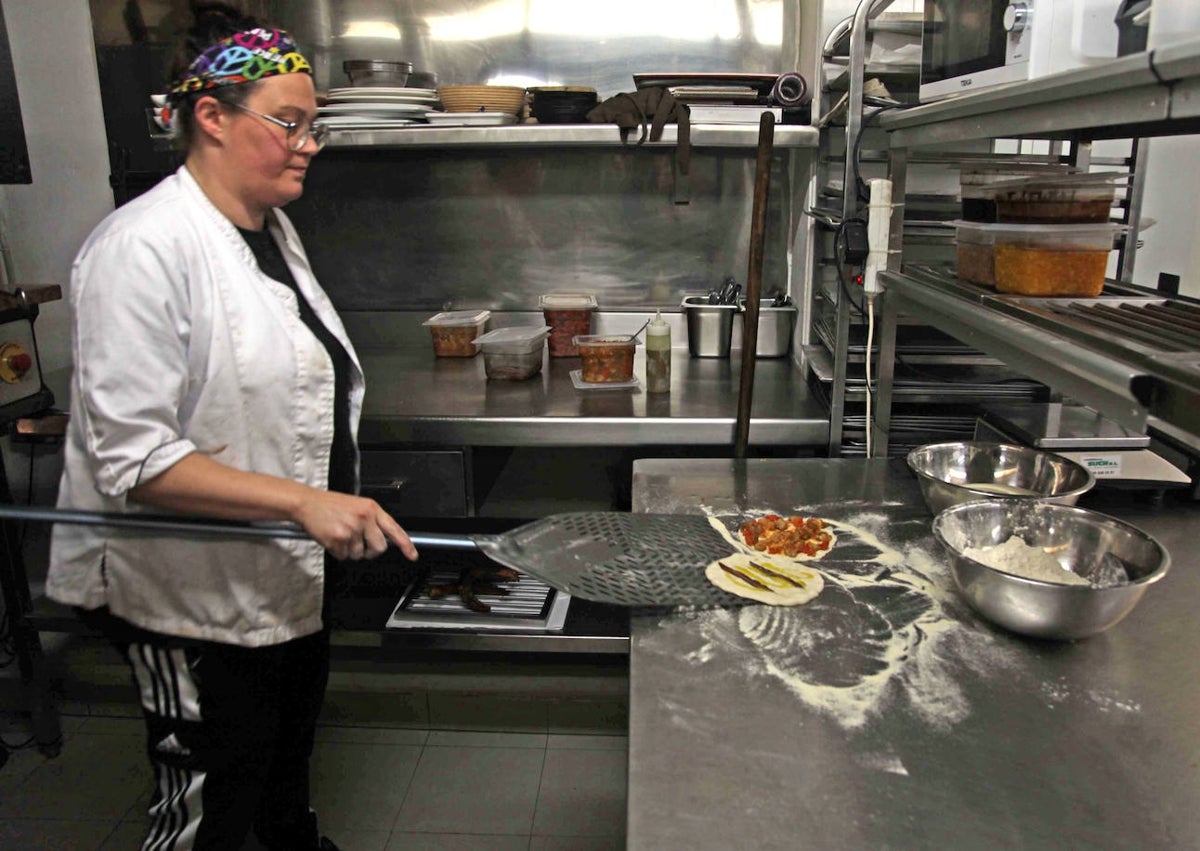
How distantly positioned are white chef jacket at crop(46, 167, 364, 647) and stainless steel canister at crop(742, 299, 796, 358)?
4.71ft

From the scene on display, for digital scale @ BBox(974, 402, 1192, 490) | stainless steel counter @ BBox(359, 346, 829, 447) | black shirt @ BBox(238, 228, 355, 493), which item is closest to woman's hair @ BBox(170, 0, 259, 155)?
black shirt @ BBox(238, 228, 355, 493)

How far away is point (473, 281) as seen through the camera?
273cm

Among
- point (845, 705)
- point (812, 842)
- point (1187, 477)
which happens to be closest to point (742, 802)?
point (812, 842)

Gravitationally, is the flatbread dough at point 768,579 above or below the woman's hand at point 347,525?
below

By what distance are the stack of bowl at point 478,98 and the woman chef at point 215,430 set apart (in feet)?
3.30

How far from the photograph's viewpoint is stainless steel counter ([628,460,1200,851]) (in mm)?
825

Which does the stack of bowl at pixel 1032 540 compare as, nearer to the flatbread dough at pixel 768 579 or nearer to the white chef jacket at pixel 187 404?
the flatbread dough at pixel 768 579

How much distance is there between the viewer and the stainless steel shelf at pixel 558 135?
220 cm

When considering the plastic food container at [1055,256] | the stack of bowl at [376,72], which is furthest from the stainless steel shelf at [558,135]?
the plastic food container at [1055,256]

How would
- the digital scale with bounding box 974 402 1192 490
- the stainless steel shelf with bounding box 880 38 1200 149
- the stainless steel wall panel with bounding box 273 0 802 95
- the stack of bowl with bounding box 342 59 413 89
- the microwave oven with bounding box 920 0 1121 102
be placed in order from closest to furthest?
the stainless steel shelf with bounding box 880 38 1200 149
the microwave oven with bounding box 920 0 1121 102
the digital scale with bounding box 974 402 1192 490
the stack of bowl with bounding box 342 59 413 89
the stainless steel wall panel with bounding box 273 0 802 95

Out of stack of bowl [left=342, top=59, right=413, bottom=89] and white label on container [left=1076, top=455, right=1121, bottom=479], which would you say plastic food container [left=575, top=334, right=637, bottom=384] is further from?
white label on container [left=1076, top=455, right=1121, bottom=479]

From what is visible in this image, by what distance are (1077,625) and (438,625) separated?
4.76 feet

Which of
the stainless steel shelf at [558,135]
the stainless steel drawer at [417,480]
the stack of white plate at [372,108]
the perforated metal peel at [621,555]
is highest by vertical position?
the stack of white plate at [372,108]

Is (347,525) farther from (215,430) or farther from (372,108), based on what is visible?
(372,108)
